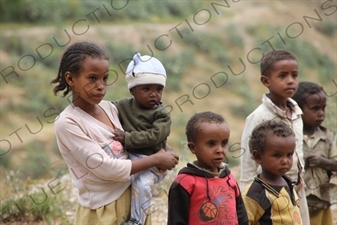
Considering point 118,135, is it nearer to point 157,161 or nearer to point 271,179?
point 157,161

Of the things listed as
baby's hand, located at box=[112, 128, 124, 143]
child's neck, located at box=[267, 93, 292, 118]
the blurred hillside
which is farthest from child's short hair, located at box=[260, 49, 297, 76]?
the blurred hillside

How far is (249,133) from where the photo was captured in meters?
4.25

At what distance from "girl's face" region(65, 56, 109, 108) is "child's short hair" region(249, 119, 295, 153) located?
43.2 inches

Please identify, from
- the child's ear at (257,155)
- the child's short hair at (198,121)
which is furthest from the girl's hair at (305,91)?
the child's short hair at (198,121)

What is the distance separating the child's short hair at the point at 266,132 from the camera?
374 centimetres

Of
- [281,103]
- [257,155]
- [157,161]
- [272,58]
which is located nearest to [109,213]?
[157,161]

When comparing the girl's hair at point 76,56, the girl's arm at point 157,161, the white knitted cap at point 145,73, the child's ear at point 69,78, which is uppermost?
the girl's hair at point 76,56

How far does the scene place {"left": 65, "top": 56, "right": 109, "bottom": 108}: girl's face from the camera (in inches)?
126

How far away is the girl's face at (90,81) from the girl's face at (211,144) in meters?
0.63

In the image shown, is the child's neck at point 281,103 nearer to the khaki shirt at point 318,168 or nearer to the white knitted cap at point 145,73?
the khaki shirt at point 318,168

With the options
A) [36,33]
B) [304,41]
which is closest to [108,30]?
[36,33]

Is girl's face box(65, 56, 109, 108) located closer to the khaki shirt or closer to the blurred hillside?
Answer: the khaki shirt

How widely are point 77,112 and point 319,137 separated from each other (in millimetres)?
2140

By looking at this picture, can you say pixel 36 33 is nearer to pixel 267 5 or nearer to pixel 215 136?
pixel 267 5
